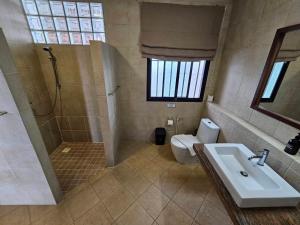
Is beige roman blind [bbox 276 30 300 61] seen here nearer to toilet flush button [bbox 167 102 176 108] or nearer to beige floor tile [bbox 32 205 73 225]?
toilet flush button [bbox 167 102 176 108]

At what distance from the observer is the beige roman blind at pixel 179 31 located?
5.75ft

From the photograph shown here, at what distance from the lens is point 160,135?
96.0 inches

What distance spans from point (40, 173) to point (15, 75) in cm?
95

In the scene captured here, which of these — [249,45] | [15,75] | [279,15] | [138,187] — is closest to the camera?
[15,75]

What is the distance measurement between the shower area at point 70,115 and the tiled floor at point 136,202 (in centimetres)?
26

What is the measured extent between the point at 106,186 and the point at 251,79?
2239 mm

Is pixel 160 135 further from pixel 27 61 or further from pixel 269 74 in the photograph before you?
pixel 27 61

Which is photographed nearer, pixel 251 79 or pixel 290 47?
pixel 290 47

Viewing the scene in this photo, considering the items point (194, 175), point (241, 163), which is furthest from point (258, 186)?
point (194, 175)

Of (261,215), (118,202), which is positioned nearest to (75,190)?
(118,202)

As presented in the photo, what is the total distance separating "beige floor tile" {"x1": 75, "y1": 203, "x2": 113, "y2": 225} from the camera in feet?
4.31

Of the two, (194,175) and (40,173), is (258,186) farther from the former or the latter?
(40,173)

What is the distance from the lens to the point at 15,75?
0.94 m

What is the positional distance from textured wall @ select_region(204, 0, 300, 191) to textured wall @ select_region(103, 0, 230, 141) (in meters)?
0.28
